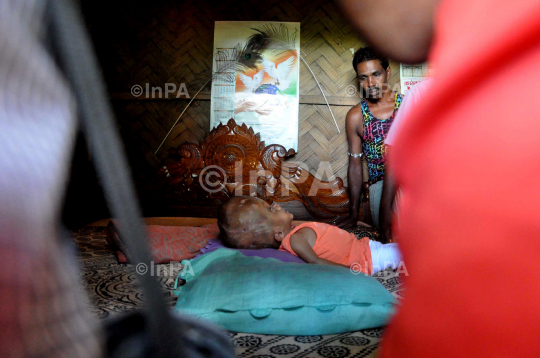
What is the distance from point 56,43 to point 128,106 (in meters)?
3.11

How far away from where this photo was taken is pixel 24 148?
209 mm

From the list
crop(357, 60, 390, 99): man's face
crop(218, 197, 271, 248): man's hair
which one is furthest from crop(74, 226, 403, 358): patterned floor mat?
crop(357, 60, 390, 99): man's face

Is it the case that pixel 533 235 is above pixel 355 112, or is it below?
below

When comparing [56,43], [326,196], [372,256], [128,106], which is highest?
[128,106]

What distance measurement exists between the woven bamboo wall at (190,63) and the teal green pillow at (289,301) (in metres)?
2.01

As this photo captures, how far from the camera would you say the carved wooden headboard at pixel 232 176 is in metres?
2.78

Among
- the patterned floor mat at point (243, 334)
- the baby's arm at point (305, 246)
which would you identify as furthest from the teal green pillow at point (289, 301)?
the baby's arm at point (305, 246)

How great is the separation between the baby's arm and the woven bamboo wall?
1413mm

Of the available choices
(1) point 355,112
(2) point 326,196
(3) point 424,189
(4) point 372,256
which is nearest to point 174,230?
(4) point 372,256

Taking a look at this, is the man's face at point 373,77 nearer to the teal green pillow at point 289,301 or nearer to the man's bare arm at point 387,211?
the man's bare arm at point 387,211

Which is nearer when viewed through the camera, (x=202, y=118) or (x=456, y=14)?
(x=456, y=14)

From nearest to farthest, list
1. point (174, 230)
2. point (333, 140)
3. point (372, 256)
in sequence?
point (372, 256) → point (174, 230) → point (333, 140)

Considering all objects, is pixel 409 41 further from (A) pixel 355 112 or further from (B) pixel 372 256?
(A) pixel 355 112

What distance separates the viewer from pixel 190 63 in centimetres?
305
